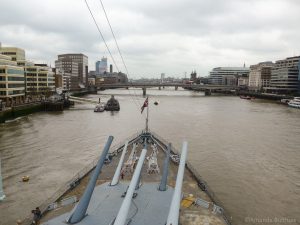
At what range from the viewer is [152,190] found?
1734 centimetres

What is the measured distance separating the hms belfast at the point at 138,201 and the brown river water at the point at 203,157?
11.4ft

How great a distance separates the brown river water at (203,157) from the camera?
20803 mm

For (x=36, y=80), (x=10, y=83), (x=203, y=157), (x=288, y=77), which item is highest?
(x=288, y=77)

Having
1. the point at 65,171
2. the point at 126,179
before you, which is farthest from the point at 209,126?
the point at 126,179

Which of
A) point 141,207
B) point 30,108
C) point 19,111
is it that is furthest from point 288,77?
point 141,207

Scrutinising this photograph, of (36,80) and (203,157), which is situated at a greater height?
(36,80)

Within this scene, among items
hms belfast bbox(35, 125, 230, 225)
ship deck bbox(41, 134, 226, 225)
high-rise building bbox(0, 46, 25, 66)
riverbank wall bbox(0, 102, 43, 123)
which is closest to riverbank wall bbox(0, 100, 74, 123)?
riverbank wall bbox(0, 102, 43, 123)

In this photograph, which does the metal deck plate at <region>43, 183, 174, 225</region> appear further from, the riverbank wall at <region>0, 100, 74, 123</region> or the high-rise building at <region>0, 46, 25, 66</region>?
the high-rise building at <region>0, 46, 25, 66</region>

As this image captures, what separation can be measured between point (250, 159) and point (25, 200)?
2138 centimetres

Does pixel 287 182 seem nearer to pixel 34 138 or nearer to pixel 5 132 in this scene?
pixel 34 138

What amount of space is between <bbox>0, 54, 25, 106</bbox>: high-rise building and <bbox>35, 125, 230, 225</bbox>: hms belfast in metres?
51.7

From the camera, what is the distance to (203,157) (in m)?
31.9

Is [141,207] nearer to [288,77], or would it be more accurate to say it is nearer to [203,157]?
[203,157]

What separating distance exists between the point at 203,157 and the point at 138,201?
17198mm
